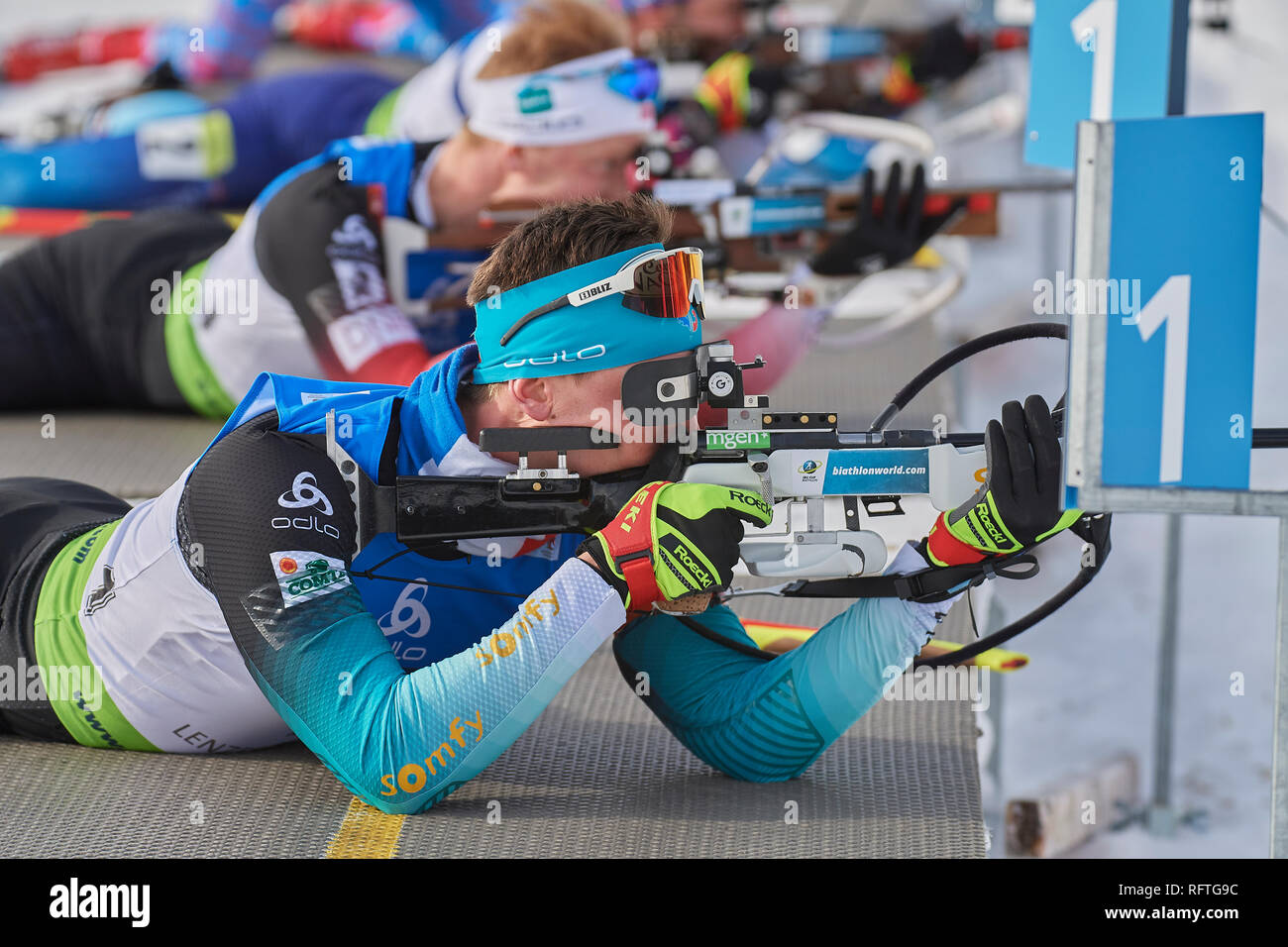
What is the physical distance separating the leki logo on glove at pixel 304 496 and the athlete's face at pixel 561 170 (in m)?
2.04

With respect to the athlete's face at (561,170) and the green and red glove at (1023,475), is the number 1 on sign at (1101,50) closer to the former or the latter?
the green and red glove at (1023,475)

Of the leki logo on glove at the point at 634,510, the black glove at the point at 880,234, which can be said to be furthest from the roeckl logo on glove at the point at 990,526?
the black glove at the point at 880,234

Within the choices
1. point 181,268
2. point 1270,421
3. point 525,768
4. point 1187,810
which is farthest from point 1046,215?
point 525,768

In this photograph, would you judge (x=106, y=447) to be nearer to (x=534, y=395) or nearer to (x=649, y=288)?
(x=534, y=395)

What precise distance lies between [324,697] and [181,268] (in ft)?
8.48

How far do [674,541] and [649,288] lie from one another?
40 cm

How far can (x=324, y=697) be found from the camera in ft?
6.15

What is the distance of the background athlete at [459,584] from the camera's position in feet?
6.13

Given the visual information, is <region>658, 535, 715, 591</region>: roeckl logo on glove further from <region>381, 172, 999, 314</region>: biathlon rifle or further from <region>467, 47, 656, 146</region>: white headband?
<region>467, 47, 656, 146</region>: white headband

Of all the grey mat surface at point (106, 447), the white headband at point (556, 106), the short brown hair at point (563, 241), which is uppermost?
the white headband at point (556, 106)

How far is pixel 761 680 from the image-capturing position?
217cm

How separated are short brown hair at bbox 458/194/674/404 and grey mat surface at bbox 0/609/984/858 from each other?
2.03 feet

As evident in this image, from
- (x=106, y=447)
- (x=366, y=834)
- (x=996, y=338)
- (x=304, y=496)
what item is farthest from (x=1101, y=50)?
(x=106, y=447)
